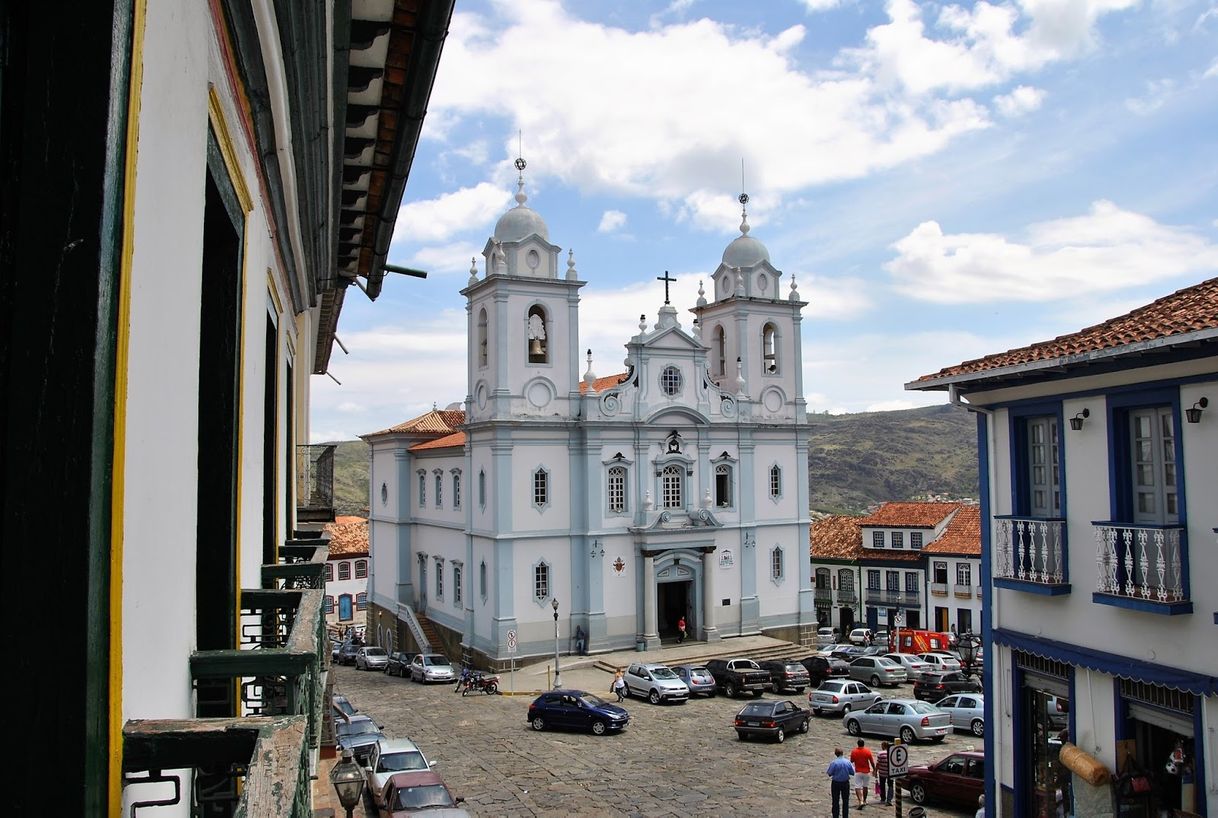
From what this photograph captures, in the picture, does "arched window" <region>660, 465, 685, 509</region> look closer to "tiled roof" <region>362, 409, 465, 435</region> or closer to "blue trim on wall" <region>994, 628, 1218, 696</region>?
"tiled roof" <region>362, 409, 465, 435</region>

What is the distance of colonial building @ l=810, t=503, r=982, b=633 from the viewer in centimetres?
4438

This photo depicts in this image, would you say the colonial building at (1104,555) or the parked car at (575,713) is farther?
the parked car at (575,713)

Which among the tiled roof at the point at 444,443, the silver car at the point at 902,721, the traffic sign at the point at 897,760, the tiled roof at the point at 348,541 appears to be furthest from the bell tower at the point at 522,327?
the tiled roof at the point at 348,541

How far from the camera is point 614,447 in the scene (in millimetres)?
35688

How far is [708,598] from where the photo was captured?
3647cm

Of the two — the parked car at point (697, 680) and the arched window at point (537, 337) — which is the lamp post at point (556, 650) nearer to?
the parked car at point (697, 680)

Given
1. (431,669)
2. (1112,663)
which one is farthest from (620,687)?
(1112,663)

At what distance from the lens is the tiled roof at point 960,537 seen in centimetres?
4401

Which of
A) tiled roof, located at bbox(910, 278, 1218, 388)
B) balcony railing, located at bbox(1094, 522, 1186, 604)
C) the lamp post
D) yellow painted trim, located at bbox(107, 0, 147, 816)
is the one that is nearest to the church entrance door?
the lamp post

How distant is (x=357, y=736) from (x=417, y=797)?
5.75 metres

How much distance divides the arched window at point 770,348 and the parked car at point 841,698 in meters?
15.1

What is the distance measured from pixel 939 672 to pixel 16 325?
104 feet

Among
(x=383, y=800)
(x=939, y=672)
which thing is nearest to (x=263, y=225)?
(x=383, y=800)

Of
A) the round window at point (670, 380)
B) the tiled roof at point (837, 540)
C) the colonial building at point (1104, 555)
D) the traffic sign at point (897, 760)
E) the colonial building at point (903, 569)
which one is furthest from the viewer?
the tiled roof at point (837, 540)
